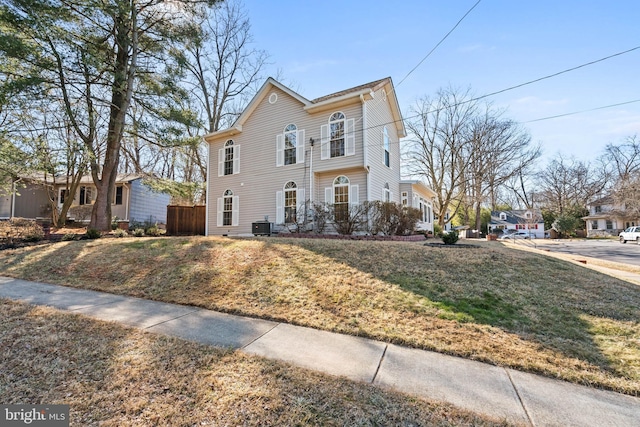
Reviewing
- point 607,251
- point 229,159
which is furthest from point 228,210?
point 607,251

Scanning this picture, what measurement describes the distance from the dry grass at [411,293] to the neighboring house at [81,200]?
13.6 meters

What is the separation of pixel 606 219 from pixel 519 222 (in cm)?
1073

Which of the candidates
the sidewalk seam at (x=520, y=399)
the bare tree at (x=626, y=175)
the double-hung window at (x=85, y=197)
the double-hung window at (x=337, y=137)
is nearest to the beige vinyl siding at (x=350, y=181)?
the double-hung window at (x=337, y=137)

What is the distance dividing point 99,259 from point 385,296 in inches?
300

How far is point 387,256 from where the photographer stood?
21.6 ft

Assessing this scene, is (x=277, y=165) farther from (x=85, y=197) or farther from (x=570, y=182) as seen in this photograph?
(x=570, y=182)

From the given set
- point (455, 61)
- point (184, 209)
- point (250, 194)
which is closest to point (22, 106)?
point (184, 209)

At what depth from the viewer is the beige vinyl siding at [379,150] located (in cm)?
1218

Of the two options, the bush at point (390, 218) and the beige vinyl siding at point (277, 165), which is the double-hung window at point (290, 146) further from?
the bush at point (390, 218)

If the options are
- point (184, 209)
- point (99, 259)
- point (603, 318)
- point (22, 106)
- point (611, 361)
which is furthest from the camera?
point (184, 209)

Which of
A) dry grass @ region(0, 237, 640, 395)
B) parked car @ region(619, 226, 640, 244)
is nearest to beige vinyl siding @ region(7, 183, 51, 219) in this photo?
dry grass @ region(0, 237, 640, 395)

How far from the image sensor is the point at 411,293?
15.9 feet

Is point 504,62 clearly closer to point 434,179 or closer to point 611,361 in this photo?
point 611,361

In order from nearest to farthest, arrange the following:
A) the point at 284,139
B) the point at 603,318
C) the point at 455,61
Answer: the point at 603,318 → the point at 455,61 → the point at 284,139
